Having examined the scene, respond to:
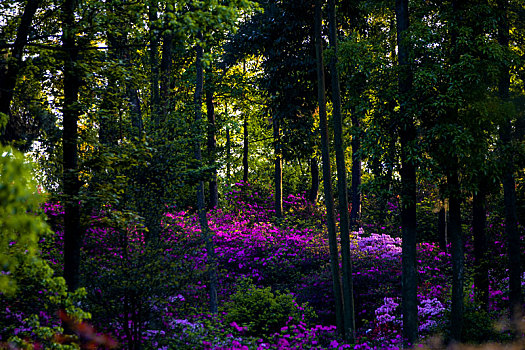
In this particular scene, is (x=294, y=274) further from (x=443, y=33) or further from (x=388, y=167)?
(x=443, y=33)

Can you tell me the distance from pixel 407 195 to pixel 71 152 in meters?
6.81

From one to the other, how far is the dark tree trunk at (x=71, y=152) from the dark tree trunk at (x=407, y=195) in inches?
254

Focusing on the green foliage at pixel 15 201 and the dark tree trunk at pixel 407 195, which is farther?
the dark tree trunk at pixel 407 195

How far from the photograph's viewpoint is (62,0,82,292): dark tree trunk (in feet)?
22.5

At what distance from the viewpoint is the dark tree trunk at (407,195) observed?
922 cm

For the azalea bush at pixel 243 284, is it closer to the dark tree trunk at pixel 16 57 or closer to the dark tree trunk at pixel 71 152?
the dark tree trunk at pixel 71 152

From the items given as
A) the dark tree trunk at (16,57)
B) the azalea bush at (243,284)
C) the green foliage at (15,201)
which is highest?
the dark tree trunk at (16,57)

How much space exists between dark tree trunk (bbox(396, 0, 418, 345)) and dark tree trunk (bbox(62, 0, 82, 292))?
21.1 ft

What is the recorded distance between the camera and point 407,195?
30.4 feet

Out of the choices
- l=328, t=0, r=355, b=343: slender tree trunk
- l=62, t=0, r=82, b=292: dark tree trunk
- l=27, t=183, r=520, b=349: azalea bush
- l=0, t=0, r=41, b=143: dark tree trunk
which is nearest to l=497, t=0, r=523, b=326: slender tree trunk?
l=27, t=183, r=520, b=349: azalea bush

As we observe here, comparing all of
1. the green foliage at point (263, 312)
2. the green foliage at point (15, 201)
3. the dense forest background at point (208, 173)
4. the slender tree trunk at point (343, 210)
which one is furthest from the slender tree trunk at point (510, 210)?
the green foliage at point (15, 201)

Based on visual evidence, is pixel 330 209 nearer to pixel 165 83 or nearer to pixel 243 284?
pixel 243 284

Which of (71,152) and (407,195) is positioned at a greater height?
(71,152)

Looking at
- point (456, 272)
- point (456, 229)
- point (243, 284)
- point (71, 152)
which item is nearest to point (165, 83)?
point (71, 152)
